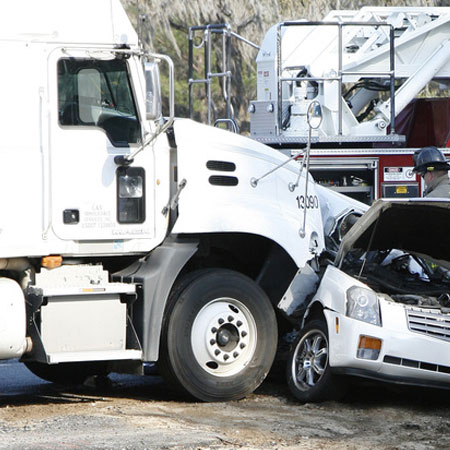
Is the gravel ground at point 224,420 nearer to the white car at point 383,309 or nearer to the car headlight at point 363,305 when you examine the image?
the white car at point 383,309

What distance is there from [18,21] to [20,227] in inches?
60.1

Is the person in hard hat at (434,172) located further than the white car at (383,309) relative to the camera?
Yes

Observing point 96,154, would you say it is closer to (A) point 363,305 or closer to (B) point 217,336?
(B) point 217,336

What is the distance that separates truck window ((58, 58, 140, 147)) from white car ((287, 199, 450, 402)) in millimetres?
2042

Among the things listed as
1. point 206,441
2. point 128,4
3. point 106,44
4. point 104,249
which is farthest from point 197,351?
point 128,4

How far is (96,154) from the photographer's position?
8.62 m

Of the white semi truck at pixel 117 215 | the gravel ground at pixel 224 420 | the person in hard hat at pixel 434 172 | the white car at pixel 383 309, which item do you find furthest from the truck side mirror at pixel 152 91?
the person in hard hat at pixel 434 172

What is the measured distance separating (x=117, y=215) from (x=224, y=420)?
178cm

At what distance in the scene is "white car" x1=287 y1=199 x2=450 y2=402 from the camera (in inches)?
333

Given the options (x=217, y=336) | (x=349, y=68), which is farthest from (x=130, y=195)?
(x=349, y=68)

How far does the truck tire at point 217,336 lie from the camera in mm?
8938

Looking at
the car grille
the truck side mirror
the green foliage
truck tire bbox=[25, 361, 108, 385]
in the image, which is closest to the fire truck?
truck tire bbox=[25, 361, 108, 385]

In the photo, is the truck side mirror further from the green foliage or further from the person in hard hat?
the green foliage

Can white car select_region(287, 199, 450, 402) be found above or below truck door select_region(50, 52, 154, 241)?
below
